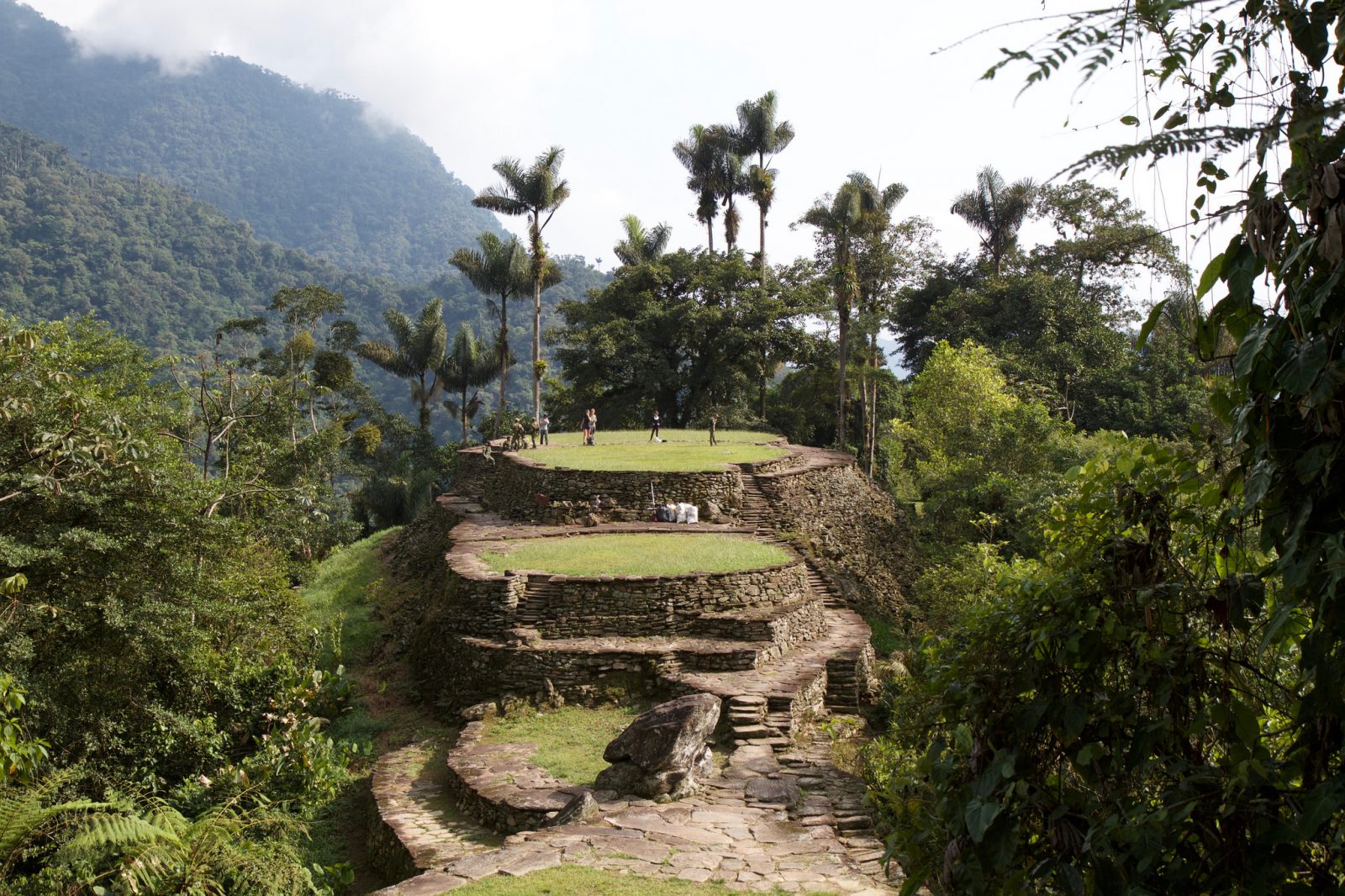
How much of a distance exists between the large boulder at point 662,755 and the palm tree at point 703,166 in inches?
1297

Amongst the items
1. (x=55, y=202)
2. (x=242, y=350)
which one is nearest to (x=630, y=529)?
(x=242, y=350)

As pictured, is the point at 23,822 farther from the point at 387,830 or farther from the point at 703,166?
the point at 703,166

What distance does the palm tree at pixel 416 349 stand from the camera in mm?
37250

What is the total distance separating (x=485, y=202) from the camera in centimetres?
3061

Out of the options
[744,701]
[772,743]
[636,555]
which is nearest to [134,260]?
[636,555]

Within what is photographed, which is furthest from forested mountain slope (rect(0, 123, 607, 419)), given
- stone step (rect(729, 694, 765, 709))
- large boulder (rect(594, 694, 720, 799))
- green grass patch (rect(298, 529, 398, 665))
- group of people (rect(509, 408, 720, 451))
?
large boulder (rect(594, 694, 720, 799))

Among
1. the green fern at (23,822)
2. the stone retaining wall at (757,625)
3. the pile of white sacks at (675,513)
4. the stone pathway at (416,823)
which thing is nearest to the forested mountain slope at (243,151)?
the pile of white sacks at (675,513)

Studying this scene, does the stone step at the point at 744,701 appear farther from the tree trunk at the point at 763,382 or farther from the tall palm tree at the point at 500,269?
the tree trunk at the point at 763,382

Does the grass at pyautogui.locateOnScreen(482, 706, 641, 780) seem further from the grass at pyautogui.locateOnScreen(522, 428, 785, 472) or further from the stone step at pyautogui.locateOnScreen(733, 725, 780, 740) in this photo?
the grass at pyautogui.locateOnScreen(522, 428, 785, 472)

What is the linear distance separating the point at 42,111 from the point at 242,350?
11731cm

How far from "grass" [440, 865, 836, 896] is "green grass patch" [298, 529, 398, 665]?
29.7 ft

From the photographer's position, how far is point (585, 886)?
7109 millimetres

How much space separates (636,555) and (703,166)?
90.1ft

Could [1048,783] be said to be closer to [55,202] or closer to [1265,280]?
[1265,280]
